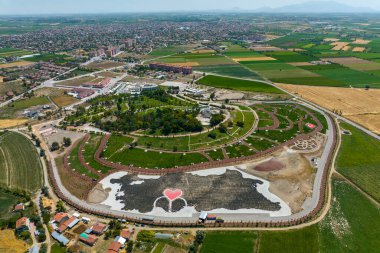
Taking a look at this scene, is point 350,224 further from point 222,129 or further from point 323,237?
point 222,129

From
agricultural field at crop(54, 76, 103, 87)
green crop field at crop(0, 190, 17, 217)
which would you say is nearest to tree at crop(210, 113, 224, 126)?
green crop field at crop(0, 190, 17, 217)

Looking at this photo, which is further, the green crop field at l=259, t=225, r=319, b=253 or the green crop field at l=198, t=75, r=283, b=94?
the green crop field at l=198, t=75, r=283, b=94

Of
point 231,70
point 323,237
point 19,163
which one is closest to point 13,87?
point 19,163

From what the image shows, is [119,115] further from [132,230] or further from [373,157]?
[373,157]

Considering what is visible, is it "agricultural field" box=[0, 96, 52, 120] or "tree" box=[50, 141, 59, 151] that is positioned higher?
"tree" box=[50, 141, 59, 151]

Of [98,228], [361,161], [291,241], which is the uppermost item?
[98,228]

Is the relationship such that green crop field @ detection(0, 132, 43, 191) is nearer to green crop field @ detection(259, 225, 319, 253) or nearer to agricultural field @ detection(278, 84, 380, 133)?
green crop field @ detection(259, 225, 319, 253)
